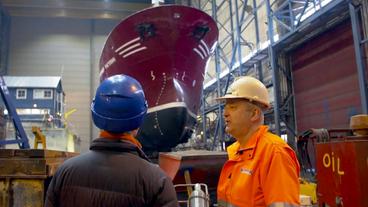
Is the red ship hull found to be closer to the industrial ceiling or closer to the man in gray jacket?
the man in gray jacket

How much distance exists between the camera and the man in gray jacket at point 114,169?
4.42 feet

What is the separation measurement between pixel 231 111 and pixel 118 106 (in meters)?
0.76

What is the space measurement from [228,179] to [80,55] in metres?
21.0

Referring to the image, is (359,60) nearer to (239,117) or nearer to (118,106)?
(239,117)

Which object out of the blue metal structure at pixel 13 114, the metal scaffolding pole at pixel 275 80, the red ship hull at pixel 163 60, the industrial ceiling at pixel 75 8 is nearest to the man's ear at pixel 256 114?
the red ship hull at pixel 163 60

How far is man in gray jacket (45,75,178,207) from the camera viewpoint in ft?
4.42

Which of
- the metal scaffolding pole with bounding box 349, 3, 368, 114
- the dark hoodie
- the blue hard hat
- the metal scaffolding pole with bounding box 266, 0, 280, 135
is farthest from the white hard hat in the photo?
the metal scaffolding pole with bounding box 266, 0, 280, 135

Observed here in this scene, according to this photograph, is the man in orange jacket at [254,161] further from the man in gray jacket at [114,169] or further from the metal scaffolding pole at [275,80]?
the metal scaffolding pole at [275,80]

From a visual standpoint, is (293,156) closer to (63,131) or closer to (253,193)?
(253,193)

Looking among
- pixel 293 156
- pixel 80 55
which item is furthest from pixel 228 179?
pixel 80 55

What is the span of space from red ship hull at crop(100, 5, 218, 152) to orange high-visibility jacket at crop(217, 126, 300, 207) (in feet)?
14.6

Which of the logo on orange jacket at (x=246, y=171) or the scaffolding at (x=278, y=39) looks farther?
the scaffolding at (x=278, y=39)

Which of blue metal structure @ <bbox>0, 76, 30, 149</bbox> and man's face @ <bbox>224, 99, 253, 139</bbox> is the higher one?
blue metal structure @ <bbox>0, 76, 30, 149</bbox>

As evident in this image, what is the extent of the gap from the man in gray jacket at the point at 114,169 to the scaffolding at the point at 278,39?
4199mm
